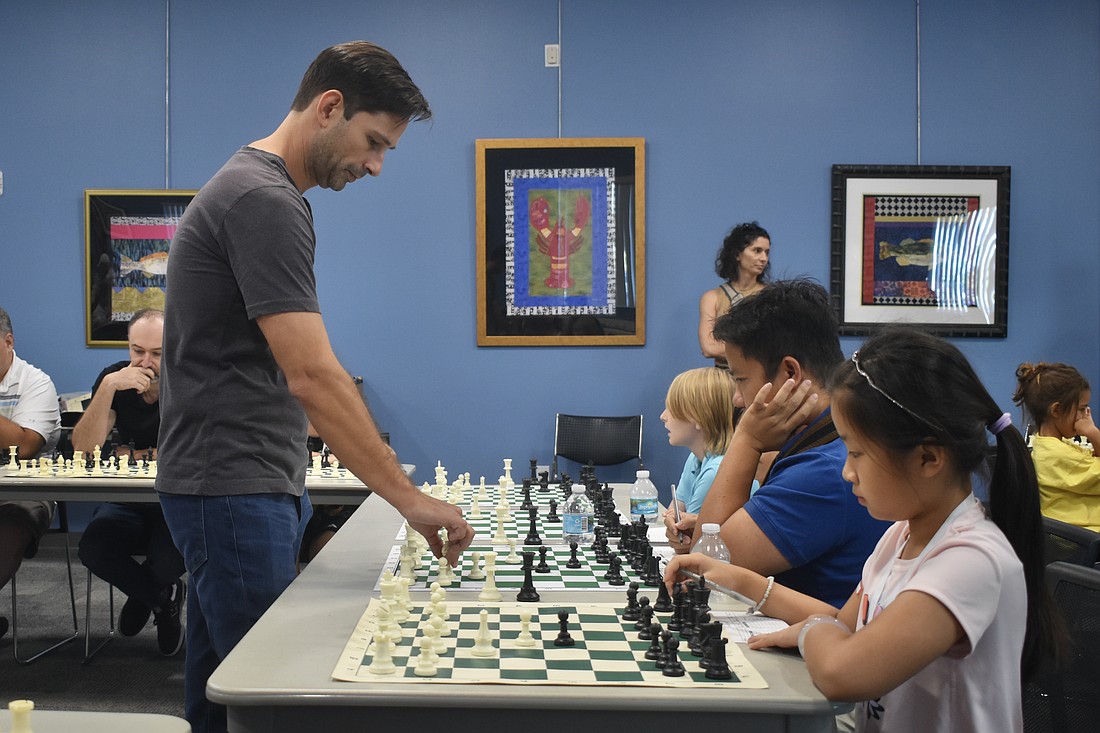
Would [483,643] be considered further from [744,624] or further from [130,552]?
[130,552]

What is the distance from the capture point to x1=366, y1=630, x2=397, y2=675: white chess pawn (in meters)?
1.48

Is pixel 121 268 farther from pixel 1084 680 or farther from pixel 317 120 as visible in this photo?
pixel 1084 680

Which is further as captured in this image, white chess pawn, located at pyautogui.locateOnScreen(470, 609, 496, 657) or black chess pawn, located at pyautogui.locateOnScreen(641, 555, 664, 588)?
black chess pawn, located at pyautogui.locateOnScreen(641, 555, 664, 588)

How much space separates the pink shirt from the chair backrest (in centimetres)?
76

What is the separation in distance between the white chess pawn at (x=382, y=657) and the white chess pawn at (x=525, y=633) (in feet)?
0.75

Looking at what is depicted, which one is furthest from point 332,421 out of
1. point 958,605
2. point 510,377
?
point 510,377

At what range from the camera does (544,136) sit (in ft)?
20.3

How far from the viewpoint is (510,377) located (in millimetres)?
6285

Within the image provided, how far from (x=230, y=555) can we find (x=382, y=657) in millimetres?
641

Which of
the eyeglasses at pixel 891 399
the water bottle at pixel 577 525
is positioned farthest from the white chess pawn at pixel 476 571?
the eyeglasses at pixel 891 399

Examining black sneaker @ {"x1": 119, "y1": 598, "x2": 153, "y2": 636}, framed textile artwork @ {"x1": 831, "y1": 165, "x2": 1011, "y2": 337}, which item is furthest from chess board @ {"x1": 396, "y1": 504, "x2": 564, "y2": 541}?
framed textile artwork @ {"x1": 831, "y1": 165, "x2": 1011, "y2": 337}

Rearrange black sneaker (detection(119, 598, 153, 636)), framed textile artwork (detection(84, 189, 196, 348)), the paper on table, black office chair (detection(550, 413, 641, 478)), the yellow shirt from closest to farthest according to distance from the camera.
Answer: the paper on table < the yellow shirt < black sneaker (detection(119, 598, 153, 636)) < black office chair (detection(550, 413, 641, 478)) < framed textile artwork (detection(84, 189, 196, 348))

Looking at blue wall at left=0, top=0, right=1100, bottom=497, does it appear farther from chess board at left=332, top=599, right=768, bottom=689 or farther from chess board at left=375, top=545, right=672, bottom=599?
chess board at left=332, top=599, right=768, bottom=689

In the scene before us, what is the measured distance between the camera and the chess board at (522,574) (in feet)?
6.82
